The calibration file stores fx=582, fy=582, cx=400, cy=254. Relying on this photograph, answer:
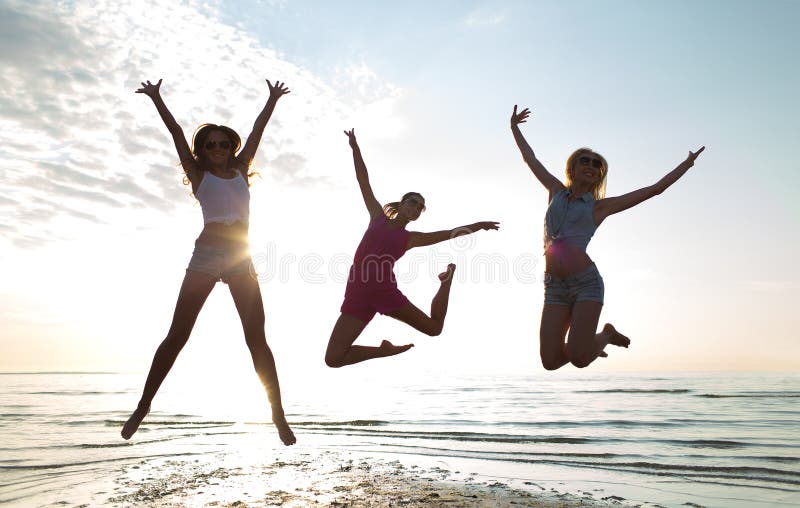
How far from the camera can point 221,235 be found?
5082 millimetres

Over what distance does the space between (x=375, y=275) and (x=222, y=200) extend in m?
2.16

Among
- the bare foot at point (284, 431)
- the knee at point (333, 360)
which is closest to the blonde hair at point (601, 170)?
the knee at point (333, 360)

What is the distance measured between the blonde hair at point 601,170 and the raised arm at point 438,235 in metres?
1.01

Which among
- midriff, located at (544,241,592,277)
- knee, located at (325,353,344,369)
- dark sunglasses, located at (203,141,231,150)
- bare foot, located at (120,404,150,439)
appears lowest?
bare foot, located at (120,404,150,439)

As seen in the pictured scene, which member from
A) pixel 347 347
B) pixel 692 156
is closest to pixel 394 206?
pixel 347 347

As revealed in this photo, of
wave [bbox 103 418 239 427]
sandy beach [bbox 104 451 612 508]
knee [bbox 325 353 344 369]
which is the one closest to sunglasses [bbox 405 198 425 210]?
knee [bbox 325 353 344 369]

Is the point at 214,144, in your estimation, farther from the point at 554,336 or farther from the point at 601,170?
the point at 601,170

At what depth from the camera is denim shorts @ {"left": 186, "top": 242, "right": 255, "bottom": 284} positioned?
196 inches

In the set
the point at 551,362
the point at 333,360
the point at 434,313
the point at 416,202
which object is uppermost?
the point at 416,202

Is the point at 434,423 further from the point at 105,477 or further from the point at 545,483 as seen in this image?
the point at 105,477

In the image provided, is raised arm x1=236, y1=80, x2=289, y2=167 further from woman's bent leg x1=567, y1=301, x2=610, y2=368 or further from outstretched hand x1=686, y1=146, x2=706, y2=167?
outstretched hand x1=686, y1=146, x2=706, y2=167

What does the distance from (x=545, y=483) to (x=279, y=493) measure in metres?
3.35

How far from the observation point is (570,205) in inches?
241

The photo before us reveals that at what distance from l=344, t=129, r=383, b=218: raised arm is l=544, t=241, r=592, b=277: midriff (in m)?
2.17
